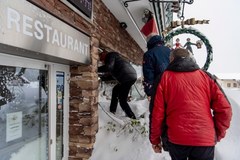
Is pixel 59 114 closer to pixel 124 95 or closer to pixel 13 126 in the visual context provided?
pixel 13 126

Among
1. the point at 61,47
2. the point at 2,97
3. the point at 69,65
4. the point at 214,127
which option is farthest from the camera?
the point at 69,65

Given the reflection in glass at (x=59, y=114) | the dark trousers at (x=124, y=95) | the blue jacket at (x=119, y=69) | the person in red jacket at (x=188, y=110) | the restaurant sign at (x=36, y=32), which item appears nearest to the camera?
the restaurant sign at (x=36, y=32)

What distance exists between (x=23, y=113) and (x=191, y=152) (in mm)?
1480

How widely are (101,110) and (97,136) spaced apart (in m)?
0.89

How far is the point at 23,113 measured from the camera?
2291 mm

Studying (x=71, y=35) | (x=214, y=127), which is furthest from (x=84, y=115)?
(x=214, y=127)

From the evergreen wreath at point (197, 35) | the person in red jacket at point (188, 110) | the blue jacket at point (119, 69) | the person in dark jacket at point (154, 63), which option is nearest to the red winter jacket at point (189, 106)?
the person in red jacket at point (188, 110)

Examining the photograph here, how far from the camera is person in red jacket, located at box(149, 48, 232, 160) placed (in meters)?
2.03

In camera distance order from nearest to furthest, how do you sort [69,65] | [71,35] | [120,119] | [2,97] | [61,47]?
[2,97] → [61,47] → [71,35] → [69,65] → [120,119]

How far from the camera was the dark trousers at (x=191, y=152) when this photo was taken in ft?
6.68

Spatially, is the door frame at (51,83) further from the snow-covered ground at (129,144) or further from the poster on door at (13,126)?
the snow-covered ground at (129,144)

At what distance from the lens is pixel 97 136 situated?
3.61 m

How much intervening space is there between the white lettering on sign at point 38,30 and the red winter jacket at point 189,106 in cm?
97

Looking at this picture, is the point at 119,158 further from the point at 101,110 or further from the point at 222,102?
the point at 222,102
